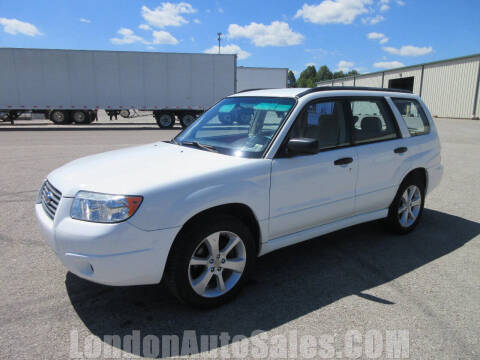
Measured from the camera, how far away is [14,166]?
901cm

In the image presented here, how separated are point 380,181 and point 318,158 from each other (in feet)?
3.51

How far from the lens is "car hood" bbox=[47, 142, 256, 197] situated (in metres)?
2.69

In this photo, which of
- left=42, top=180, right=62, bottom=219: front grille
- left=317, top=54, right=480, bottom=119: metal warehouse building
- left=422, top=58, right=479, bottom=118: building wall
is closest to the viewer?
left=42, top=180, right=62, bottom=219: front grille

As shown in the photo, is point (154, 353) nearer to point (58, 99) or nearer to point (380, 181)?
point (380, 181)

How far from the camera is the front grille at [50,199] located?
2914 millimetres

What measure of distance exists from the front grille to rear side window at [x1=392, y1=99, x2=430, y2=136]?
12.8 ft

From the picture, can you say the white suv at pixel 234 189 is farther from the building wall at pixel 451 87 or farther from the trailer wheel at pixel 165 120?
the building wall at pixel 451 87

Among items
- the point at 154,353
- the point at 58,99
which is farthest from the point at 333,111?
the point at 58,99

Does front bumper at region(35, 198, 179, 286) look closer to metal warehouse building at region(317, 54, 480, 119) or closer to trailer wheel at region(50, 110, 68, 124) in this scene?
trailer wheel at region(50, 110, 68, 124)

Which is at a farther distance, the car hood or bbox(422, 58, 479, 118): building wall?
bbox(422, 58, 479, 118): building wall

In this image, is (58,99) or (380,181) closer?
(380,181)

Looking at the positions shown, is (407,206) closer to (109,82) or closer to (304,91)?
(304,91)

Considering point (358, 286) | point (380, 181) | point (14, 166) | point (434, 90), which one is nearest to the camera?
point (358, 286)

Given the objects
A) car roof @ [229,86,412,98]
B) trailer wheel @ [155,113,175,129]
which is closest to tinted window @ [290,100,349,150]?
car roof @ [229,86,412,98]
